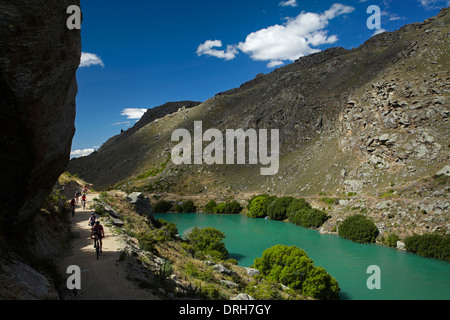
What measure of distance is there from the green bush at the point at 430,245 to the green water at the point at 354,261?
0.84 meters

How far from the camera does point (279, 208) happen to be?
6381 cm

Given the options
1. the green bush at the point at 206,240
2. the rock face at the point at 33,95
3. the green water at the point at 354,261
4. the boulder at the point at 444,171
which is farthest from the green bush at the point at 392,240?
the rock face at the point at 33,95

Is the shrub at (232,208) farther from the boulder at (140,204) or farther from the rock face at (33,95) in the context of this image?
the rock face at (33,95)

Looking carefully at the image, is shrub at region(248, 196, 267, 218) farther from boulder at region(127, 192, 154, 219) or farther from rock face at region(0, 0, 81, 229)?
rock face at region(0, 0, 81, 229)

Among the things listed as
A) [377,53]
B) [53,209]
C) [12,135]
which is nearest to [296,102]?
[377,53]

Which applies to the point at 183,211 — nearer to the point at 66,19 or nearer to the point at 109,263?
the point at 109,263

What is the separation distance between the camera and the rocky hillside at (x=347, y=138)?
51.8 meters

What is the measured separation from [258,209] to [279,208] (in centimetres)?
622

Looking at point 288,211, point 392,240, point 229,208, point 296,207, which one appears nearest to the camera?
point 392,240

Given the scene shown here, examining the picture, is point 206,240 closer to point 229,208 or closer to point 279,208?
point 279,208

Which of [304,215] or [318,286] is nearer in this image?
[318,286]

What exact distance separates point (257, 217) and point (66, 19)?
214 feet

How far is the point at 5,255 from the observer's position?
8555 millimetres

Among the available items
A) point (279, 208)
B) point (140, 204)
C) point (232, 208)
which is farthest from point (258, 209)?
point (140, 204)
